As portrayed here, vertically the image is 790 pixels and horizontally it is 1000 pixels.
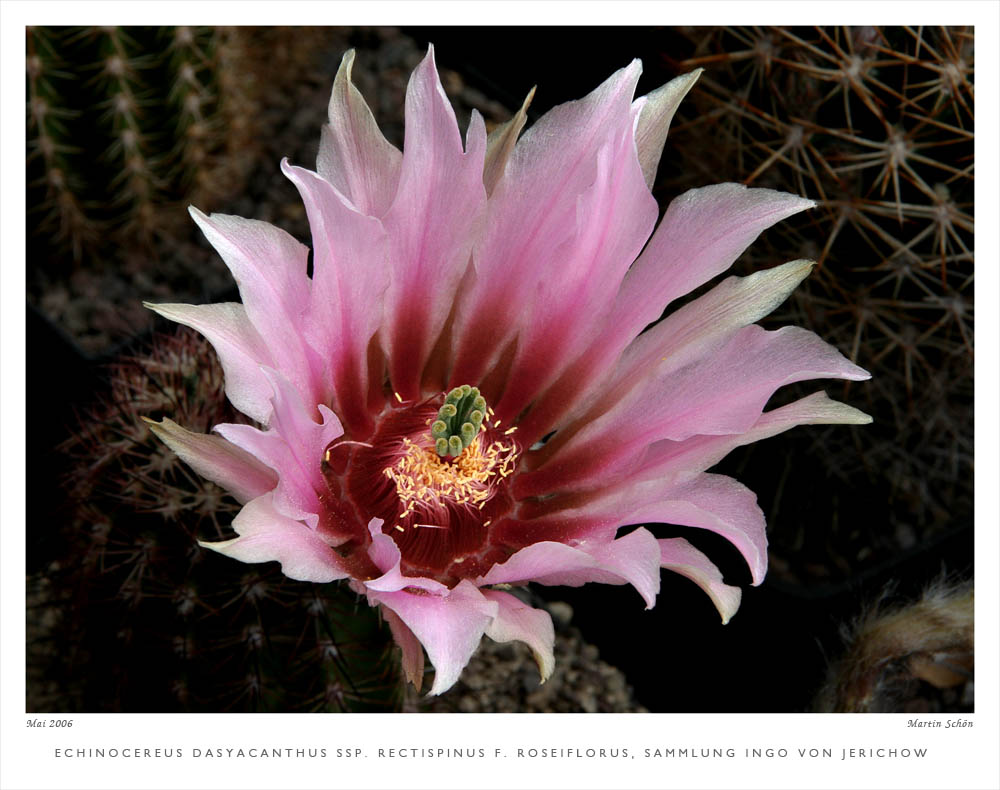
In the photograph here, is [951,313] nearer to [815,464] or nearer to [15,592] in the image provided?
[815,464]

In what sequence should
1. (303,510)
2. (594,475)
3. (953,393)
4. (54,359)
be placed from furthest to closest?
(54,359), (953,393), (594,475), (303,510)

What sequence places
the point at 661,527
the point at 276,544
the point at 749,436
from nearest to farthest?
1. the point at 276,544
2. the point at 749,436
3. the point at 661,527

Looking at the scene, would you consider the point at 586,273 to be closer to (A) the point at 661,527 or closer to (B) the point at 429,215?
(B) the point at 429,215

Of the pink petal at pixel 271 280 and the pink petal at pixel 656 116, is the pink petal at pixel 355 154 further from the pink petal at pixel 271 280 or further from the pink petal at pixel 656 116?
the pink petal at pixel 656 116

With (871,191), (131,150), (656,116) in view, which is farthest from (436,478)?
(131,150)

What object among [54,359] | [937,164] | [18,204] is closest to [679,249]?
[937,164]

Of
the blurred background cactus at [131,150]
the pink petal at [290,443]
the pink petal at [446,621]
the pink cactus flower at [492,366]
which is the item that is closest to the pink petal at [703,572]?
the pink cactus flower at [492,366]
